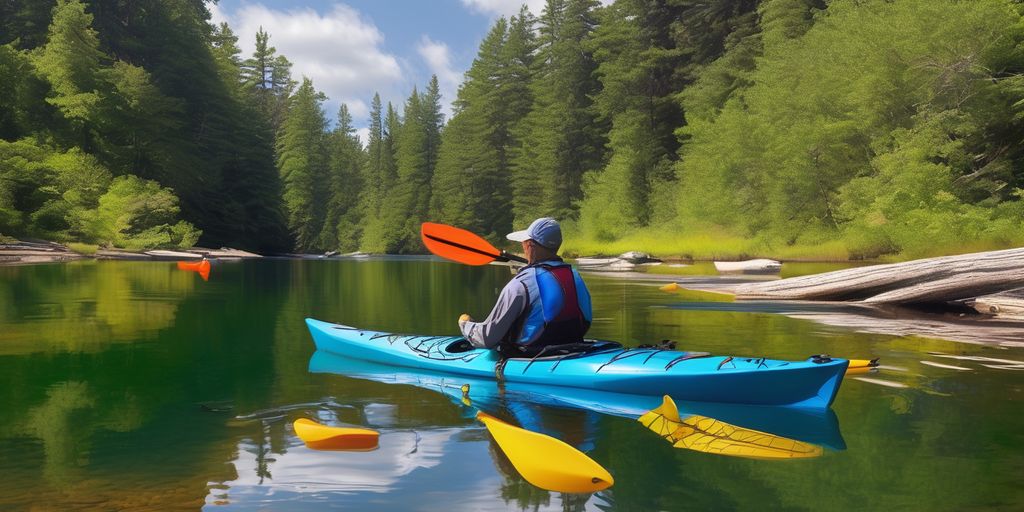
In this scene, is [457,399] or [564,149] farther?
[564,149]

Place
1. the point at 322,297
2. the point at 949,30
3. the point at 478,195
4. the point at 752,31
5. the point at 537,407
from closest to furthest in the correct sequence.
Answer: the point at 537,407, the point at 322,297, the point at 949,30, the point at 752,31, the point at 478,195

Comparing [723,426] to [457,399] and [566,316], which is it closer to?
[566,316]

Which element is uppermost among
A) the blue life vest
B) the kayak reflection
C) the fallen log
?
the blue life vest

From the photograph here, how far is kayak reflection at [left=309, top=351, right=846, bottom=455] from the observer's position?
4.93m

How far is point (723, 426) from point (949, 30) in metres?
20.0

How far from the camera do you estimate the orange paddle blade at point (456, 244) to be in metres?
8.61

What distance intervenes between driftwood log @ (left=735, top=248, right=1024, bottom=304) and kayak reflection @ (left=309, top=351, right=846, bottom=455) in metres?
6.83

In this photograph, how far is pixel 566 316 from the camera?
20.6 feet

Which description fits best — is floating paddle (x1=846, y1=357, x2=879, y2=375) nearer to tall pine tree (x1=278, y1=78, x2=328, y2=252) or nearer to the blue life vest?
the blue life vest

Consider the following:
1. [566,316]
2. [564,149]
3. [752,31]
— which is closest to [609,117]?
[564,149]

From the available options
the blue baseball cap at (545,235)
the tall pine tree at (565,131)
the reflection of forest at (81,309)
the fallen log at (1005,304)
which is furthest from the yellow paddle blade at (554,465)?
the tall pine tree at (565,131)

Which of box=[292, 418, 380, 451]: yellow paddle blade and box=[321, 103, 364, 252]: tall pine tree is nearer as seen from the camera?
box=[292, 418, 380, 451]: yellow paddle blade

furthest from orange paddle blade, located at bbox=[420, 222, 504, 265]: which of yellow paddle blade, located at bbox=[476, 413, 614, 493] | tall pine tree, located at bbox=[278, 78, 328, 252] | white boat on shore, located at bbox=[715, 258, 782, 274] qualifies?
tall pine tree, located at bbox=[278, 78, 328, 252]

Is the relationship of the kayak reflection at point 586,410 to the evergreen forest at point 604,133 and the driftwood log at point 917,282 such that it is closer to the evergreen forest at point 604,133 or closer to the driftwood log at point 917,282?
the driftwood log at point 917,282
